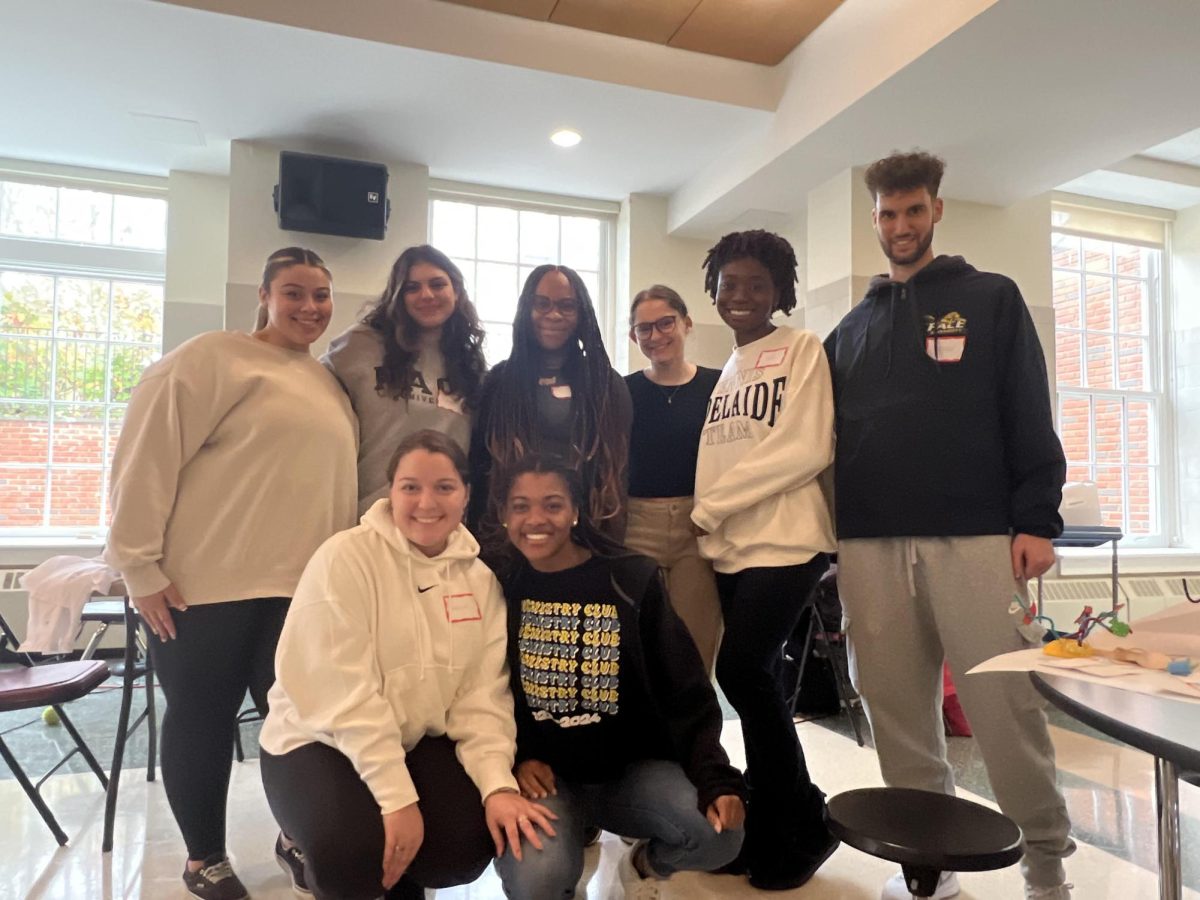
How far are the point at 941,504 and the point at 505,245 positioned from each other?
419 cm

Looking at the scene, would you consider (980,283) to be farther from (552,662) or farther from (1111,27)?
(1111,27)

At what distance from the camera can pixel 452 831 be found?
139 centimetres

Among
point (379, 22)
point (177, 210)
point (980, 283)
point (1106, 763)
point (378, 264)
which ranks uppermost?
point (379, 22)

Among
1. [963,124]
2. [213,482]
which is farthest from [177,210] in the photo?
[963,124]

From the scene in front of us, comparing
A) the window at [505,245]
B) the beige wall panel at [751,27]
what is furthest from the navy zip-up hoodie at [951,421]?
the window at [505,245]

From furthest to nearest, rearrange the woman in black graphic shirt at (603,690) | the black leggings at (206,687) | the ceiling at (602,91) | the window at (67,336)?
the window at (67,336) < the ceiling at (602,91) < the black leggings at (206,687) < the woman in black graphic shirt at (603,690)

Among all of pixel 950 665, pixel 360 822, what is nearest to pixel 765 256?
pixel 950 665

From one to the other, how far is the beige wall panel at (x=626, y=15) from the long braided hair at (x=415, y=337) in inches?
83.0

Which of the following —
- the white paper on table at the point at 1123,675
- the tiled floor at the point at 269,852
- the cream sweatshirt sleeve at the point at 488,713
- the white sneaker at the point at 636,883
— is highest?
the white paper on table at the point at 1123,675

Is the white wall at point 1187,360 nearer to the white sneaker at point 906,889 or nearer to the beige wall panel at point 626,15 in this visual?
the beige wall panel at point 626,15

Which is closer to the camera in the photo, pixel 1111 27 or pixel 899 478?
pixel 899 478

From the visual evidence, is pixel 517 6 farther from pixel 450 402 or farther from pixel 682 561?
pixel 682 561

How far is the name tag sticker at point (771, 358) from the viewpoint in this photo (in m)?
1.90

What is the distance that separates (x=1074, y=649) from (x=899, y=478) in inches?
26.0
